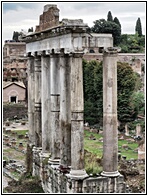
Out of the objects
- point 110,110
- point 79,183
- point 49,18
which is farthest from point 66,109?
point 49,18

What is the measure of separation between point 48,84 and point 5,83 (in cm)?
3433

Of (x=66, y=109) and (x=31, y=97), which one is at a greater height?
(x=31, y=97)

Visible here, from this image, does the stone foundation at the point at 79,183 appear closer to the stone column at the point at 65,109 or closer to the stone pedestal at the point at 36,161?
the stone column at the point at 65,109

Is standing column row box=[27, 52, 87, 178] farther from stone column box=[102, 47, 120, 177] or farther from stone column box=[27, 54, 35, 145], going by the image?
stone column box=[102, 47, 120, 177]

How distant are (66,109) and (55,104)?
71 centimetres

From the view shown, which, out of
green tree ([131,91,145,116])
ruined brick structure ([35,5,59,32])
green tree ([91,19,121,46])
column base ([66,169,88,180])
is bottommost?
column base ([66,169,88,180])

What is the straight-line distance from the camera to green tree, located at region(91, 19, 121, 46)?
154 ft

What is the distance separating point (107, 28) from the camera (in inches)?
1948

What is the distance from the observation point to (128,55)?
53.2m

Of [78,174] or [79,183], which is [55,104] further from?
[79,183]

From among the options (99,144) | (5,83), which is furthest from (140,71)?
(99,144)

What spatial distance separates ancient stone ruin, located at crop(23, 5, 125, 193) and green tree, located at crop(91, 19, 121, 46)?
32.3 m

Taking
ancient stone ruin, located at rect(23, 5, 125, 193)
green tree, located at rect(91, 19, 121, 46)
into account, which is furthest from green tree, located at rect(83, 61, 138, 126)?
ancient stone ruin, located at rect(23, 5, 125, 193)

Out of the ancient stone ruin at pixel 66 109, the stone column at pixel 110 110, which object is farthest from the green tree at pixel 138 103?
the stone column at pixel 110 110
